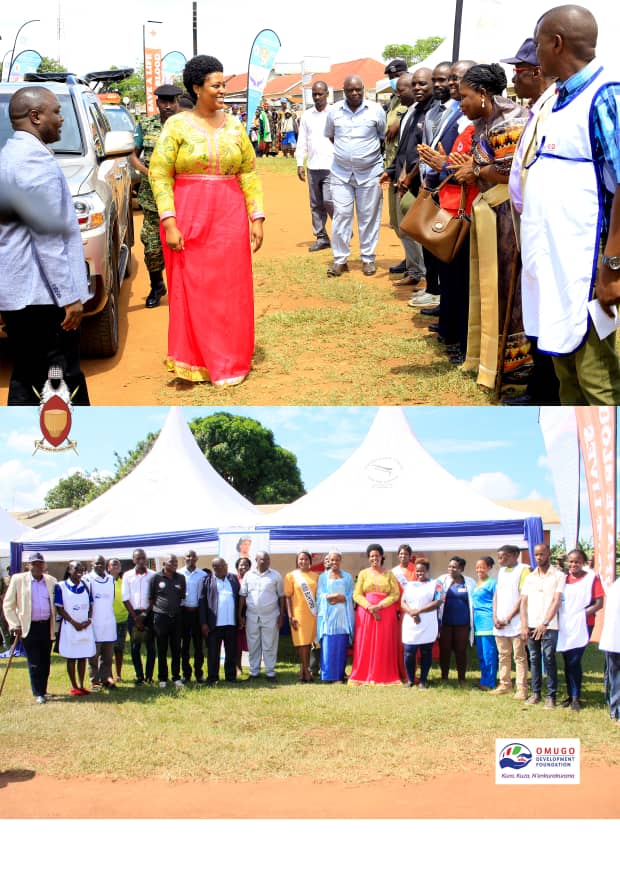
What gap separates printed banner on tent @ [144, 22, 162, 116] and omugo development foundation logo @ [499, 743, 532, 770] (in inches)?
119

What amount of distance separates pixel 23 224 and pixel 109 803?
2024 millimetres

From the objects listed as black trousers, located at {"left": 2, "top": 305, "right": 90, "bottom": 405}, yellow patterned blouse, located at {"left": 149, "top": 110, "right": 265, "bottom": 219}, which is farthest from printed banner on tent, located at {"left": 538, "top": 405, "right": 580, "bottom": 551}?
yellow patterned blouse, located at {"left": 149, "top": 110, "right": 265, "bottom": 219}

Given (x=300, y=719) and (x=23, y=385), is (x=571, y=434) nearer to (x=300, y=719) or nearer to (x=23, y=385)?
(x=300, y=719)

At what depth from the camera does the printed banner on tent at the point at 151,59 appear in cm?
437

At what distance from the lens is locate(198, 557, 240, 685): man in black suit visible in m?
3.49

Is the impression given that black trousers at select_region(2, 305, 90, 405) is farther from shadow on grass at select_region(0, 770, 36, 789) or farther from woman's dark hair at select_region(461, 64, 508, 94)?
A: woman's dark hair at select_region(461, 64, 508, 94)

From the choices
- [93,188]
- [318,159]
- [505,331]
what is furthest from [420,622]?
[318,159]

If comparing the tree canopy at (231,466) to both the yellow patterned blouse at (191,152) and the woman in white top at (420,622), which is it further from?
the yellow patterned blouse at (191,152)

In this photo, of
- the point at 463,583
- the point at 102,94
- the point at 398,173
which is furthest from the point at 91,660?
the point at 102,94

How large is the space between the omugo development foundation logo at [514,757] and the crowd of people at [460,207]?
3.74 feet

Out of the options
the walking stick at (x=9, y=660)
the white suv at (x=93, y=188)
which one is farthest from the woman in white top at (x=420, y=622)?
the white suv at (x=93, y=188)

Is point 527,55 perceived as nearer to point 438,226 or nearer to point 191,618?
point 438,226

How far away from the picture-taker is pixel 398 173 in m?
8.21

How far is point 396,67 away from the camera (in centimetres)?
878
